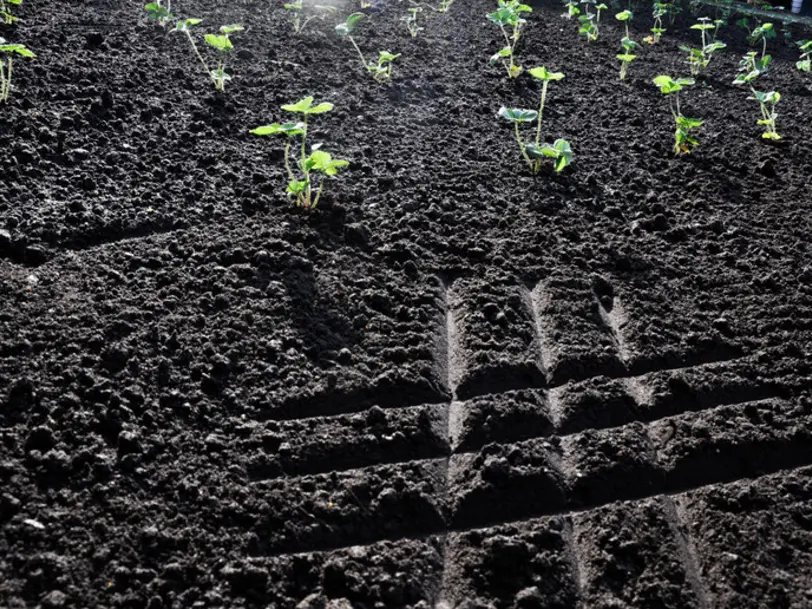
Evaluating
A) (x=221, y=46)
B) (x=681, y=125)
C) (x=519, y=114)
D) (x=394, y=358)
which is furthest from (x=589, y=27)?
(x=394, y=358)

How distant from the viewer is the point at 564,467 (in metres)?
2.05

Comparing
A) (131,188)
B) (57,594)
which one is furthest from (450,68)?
(57,594)

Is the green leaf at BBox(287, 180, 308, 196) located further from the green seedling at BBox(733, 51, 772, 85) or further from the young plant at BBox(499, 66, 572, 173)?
the green seedling at BBox(733, 51, 772, 85)

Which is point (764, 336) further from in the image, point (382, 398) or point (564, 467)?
point (382, 398)

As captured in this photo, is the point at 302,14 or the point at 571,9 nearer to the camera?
the point at 571,9

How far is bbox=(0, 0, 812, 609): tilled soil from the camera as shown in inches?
Answer: 70.5

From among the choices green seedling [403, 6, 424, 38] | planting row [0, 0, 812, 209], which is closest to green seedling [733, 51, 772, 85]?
planting row [0, 0, 812, 209]

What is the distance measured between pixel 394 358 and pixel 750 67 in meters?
3.42

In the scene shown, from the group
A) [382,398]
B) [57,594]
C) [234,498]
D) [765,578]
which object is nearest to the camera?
[57,594]

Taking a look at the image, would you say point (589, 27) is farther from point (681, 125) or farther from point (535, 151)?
point (535, 151)

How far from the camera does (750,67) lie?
15.5ft

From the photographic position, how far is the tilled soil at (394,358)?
1.79m

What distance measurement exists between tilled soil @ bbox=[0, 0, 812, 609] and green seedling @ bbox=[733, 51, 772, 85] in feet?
0.99

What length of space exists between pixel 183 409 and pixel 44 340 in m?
0.49
